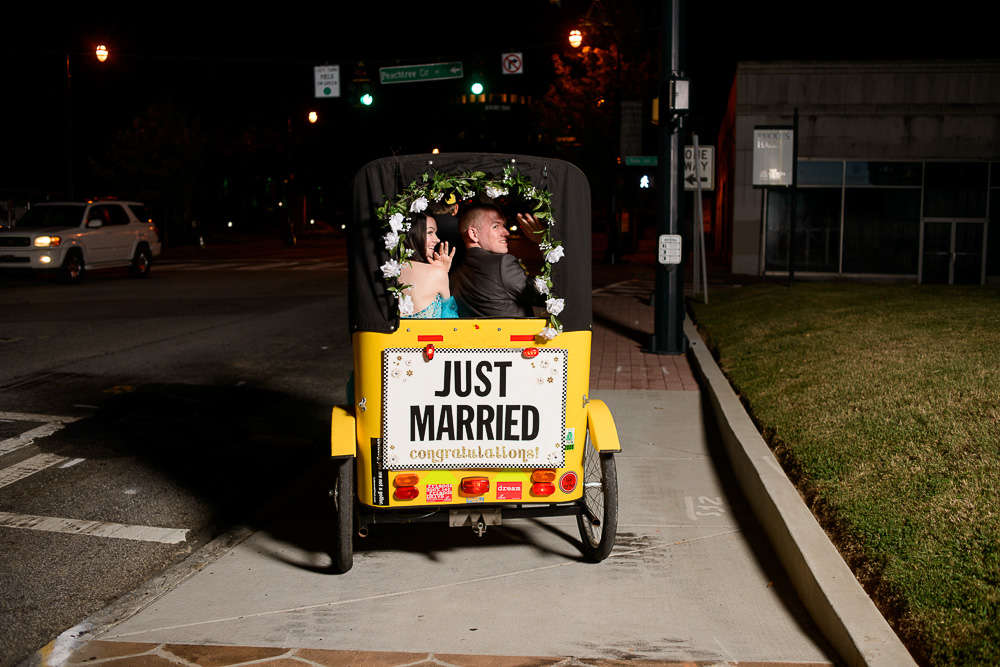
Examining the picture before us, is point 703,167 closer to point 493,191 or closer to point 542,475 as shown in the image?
point 493,191

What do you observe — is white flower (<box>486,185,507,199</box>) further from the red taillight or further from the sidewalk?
the sidewalk

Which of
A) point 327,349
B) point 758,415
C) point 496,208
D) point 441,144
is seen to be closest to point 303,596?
point 496,208

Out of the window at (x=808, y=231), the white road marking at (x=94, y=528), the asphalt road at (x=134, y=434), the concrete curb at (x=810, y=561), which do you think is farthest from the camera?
the window at (x=808, y=231)

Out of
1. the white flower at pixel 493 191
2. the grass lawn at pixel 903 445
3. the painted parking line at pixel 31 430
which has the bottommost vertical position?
the painted parking line at pixel 31 430

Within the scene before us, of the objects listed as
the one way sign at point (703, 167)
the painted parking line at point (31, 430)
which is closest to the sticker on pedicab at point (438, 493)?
the painted parking line at point (31, 430)

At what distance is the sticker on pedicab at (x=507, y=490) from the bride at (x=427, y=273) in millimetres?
939

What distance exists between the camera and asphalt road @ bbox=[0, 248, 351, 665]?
5.05 meters

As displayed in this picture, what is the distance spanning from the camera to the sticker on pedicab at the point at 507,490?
4664mm

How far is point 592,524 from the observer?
4.98m

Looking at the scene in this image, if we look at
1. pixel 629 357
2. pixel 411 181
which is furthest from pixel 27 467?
pixel 629 357

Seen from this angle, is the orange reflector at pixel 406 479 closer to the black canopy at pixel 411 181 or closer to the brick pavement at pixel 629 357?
the black canopy at pixel 411 181

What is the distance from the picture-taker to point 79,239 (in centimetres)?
2172

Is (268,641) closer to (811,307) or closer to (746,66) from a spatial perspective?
(811,307)

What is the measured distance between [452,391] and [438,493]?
52cm
